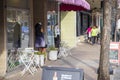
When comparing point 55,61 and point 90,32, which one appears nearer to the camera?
point 55,61

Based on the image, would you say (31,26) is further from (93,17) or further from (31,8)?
(93,17)

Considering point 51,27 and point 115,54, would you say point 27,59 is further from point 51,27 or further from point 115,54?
point 51,27

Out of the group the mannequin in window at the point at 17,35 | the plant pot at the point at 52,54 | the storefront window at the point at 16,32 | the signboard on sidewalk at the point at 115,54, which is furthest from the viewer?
the plant pot at the point at 52,54

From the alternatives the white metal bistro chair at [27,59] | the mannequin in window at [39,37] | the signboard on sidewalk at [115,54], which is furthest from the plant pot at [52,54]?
the white metal bistro chair at [27,59]

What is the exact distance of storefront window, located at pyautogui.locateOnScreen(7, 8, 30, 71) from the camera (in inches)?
472

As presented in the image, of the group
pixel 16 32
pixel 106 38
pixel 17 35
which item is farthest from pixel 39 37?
pixel 106 38

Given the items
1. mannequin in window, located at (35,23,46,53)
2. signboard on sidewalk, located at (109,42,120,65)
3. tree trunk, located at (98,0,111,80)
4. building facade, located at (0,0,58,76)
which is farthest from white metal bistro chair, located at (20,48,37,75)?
tree trunk, located at (98,0,111,80)

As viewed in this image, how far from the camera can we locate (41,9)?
1574 centimetres

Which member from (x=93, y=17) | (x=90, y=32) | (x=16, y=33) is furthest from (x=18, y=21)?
(x=93, y=17)

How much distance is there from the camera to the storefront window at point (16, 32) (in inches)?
472

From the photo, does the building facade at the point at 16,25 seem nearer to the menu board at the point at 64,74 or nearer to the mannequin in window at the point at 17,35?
the mannequin in window at the point at 17,35

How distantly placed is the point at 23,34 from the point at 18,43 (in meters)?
0.76

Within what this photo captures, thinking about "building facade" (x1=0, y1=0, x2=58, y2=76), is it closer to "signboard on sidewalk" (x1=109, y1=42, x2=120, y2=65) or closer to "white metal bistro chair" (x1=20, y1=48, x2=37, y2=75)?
"white metal bistro chair" (x1=20, y1=48, x2=37, y2=75)

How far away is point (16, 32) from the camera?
41.7 feet
